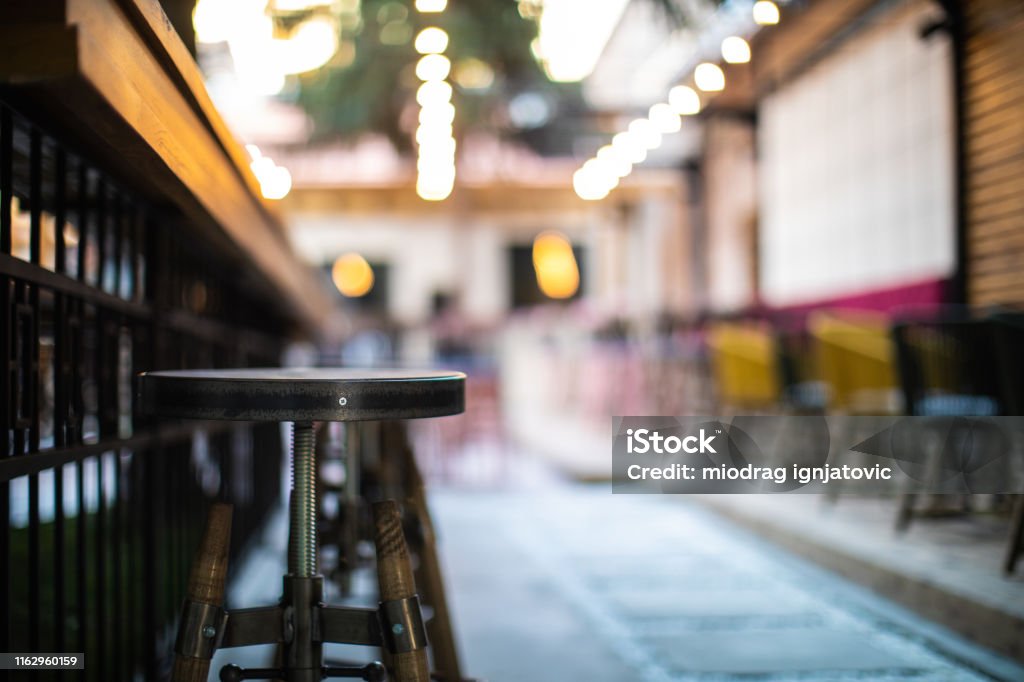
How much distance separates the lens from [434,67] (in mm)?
Result: 4641

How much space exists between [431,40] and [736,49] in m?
1.53

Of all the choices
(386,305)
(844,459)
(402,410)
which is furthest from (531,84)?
(386,305)

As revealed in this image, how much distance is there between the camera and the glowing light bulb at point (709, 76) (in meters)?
4.83

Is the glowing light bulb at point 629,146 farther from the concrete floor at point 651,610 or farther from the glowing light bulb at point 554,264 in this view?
the glowing light bulb at point 554,264

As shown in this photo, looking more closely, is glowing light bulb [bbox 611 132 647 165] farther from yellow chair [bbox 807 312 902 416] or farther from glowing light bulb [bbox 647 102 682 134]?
yellow chair [bbox 807 312 902 416]

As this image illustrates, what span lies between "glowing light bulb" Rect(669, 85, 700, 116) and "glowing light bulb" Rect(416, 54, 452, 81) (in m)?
1.39

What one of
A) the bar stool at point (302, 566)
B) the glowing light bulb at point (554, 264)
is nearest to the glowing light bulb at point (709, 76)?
the bar stool at point (302, 566)

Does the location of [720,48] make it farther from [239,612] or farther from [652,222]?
[652,222]

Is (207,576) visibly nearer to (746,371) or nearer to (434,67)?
(434,67)

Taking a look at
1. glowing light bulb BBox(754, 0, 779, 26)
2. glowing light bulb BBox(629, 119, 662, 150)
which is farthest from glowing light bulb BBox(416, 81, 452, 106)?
glowing light bulb BBox(754, 0, 779, 26)

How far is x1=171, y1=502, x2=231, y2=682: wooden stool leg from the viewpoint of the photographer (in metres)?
1.07

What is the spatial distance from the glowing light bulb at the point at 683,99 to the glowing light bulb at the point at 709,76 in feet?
0.51

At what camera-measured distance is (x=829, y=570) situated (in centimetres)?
310

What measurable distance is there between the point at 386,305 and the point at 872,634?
12627mm
